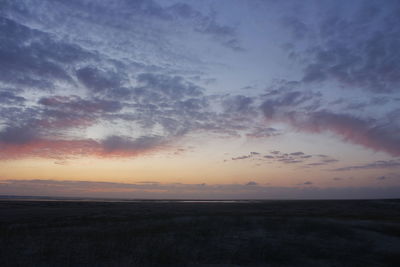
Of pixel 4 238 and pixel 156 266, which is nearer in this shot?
pixel 156 266

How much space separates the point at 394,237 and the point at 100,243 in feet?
77.0

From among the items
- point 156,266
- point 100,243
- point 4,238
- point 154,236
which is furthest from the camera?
point 154,236

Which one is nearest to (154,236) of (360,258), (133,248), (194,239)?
(194,239)

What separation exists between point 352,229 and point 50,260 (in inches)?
966

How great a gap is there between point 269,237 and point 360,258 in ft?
25.0

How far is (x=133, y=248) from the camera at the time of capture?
19859 mm

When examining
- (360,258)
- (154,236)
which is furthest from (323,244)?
(154,236)

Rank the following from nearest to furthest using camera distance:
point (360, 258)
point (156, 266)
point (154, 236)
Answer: point (156, 266)
point (360, 258)
point (154, 236)

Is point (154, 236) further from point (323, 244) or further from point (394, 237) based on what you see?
point (394, 237)

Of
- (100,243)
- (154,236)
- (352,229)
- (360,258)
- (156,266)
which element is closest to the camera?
A: (156,266)

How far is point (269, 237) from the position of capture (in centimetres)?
2495

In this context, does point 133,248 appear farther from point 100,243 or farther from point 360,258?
point 360,258

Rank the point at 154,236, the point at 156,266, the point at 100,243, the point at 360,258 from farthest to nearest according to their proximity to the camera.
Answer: the point at 154,236 → the point at 100,243 → the point at 360,258 → the point at 156,266

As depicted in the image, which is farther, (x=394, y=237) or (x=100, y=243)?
(x=394, y=237)
